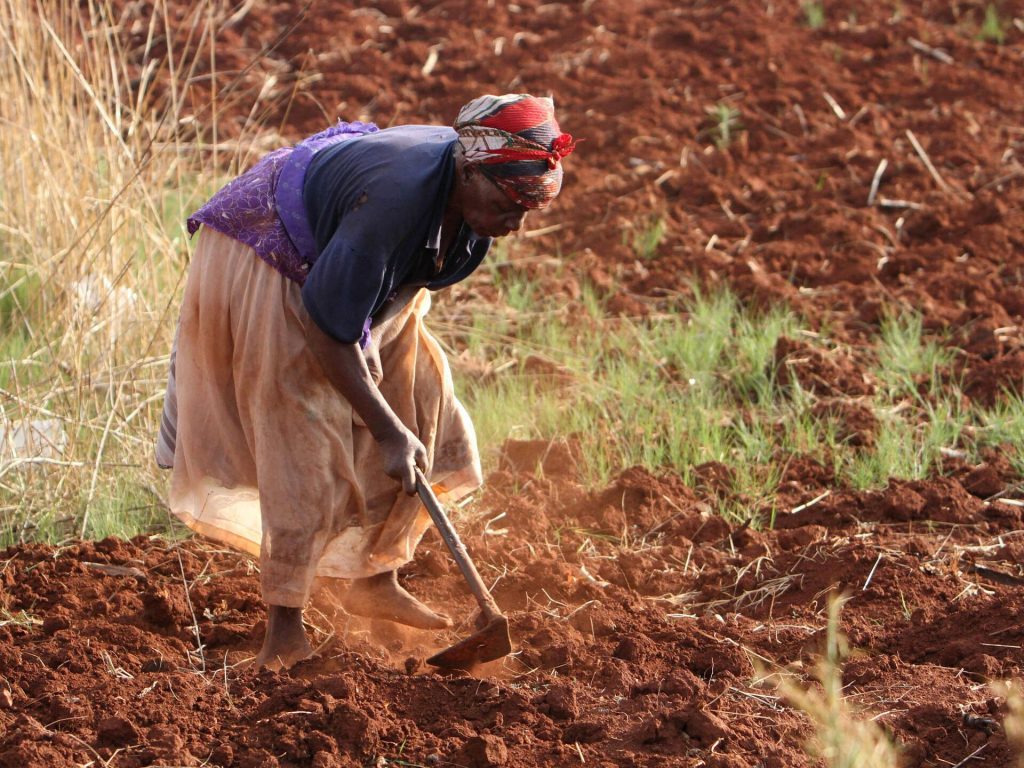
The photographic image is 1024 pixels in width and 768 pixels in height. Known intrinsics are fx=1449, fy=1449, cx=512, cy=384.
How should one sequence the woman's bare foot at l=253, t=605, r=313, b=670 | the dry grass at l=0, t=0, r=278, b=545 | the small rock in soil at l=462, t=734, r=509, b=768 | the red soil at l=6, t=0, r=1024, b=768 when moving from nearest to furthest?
the small rock in soil at l=462, t=734, r=509, b=768 → the red soil at l=6, t=0, r=1024, b=768 → the woman's bare foot at l=253, t=605, r=313, b=670 → the dry grass at l=0, t=0, r=278, b=545

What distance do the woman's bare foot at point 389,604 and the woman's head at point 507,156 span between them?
3.59ft

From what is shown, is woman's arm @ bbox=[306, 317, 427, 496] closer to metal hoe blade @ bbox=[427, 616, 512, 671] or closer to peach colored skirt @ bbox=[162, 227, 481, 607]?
peach colored skirt @ bbox=[162, 227, 481, 607]

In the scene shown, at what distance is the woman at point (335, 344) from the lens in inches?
111

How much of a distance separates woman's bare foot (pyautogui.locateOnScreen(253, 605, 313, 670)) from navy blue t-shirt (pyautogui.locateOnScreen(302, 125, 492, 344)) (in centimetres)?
72

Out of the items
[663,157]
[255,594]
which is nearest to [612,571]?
[255,594]

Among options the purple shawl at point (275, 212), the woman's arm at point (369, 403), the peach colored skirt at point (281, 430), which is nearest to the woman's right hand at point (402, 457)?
the woman's arm at point (369, 403)

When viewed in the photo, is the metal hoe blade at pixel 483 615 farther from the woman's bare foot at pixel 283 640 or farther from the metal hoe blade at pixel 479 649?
the woman's bare foot at pixel 283 640

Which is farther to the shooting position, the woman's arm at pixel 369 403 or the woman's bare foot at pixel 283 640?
the woman's bare foot at pixel 283 640

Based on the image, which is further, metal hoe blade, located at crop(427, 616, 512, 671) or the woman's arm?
metal hoe blade, located at crop(427, 616, 512, 671)

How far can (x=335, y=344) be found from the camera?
293 centimetres

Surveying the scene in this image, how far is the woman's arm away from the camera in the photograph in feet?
9.68

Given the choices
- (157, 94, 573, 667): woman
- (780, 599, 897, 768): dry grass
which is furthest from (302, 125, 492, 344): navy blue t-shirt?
(780, 599, 897, 768): dry grass

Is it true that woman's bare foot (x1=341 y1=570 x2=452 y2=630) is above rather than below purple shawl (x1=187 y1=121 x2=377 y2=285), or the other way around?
below

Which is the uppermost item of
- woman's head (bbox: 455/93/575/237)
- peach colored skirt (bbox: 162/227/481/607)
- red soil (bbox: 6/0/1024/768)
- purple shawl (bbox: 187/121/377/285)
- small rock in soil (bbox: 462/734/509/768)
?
woman's head (bbox: 455/93/575/237)
